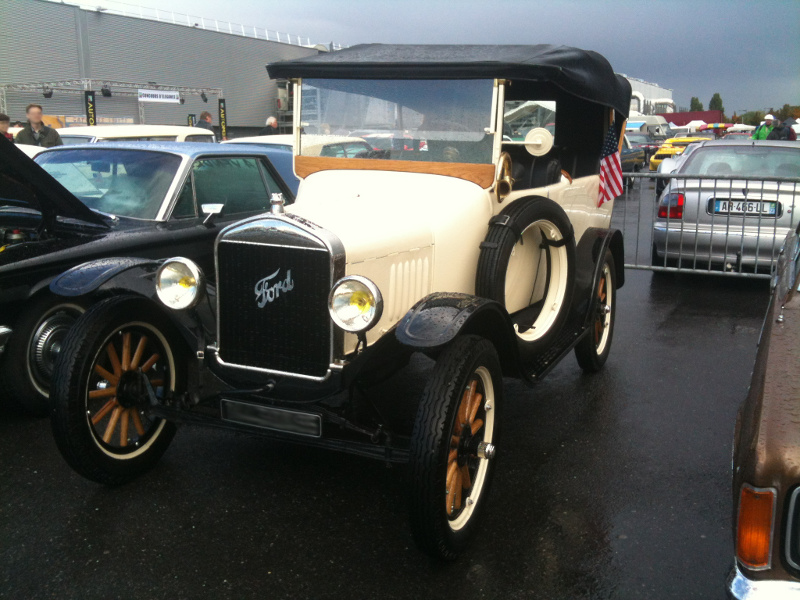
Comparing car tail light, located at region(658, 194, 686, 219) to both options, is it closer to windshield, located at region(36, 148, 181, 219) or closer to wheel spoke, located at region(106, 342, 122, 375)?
windshield, located at region(36, 148, 181, 219)

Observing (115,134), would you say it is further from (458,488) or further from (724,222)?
(458,488)

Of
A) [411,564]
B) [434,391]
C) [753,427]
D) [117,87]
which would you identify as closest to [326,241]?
[434,391]

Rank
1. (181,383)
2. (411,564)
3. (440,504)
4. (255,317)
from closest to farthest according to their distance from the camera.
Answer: (440,504), (411,564), (255,317), (181,383)

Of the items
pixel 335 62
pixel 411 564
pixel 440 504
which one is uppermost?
pixel 335 62

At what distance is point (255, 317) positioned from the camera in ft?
10.1

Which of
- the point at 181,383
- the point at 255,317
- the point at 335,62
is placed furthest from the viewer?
the point at 335,62

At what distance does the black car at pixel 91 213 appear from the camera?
404 centimetres

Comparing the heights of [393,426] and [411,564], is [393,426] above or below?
above

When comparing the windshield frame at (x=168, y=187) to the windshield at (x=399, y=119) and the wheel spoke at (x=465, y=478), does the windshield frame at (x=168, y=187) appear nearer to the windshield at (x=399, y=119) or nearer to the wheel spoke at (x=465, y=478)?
the windshield at (x=399, y=119)

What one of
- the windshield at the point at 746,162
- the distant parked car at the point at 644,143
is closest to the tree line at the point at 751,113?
the distant parked car at the point at 644,143

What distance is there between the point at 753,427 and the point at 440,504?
3.63ft

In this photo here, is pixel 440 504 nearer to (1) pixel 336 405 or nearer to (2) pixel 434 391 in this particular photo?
(2) pixel 434 391

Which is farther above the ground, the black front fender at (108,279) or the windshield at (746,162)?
the windshield at (746,162)

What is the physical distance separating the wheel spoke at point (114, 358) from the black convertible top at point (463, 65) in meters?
1.77
